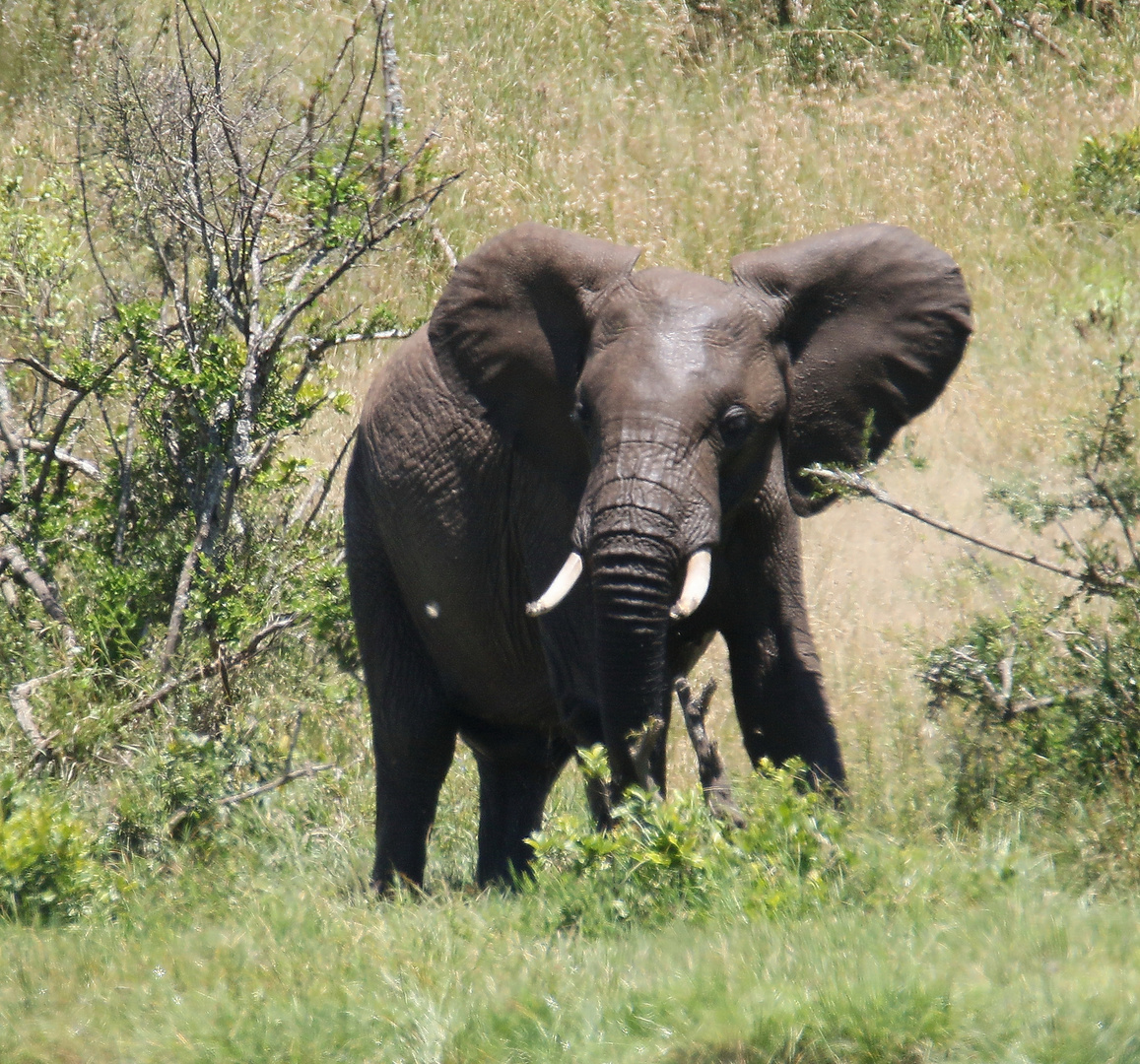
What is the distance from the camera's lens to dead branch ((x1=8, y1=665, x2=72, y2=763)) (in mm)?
6520

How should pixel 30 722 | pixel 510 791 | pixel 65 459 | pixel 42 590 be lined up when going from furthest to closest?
pixel 65 459
pixel 42 590
pixel 30 722
pixel 510 791

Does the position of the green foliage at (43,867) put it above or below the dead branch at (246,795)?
below

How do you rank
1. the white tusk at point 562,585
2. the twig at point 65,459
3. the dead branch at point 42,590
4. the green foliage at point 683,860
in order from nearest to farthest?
1. the green foliage at point 683,860
2. the white tusk at point 562,585
3. the dead branch at point 42,590
4. the twig at point 65,459

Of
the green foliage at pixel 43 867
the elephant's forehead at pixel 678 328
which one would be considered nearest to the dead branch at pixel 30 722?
the green foliage at pixel 43 867

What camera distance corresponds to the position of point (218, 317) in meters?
7.48

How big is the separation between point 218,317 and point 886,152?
25.0ft

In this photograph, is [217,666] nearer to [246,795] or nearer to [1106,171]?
[246,795]

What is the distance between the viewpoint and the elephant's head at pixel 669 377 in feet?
14.7

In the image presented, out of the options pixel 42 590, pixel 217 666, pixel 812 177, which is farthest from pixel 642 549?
pixel 812 177

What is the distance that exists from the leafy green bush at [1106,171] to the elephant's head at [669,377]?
24.2ft

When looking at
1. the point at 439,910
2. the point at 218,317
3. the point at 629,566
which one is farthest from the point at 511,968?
the point at 218,317

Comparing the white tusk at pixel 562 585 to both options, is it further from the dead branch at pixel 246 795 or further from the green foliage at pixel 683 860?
the dead branch at pixel 246 795

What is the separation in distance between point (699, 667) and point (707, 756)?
4.38 metres

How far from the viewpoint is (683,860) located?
171 inches
